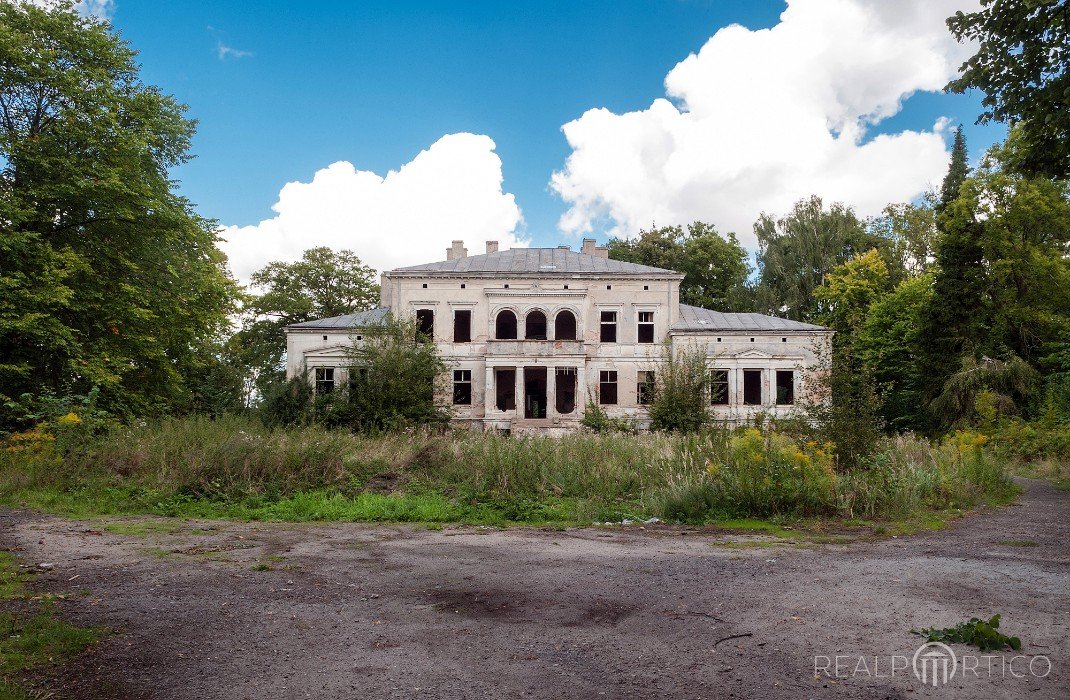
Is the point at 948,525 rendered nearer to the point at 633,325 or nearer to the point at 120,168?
the point at 120,168

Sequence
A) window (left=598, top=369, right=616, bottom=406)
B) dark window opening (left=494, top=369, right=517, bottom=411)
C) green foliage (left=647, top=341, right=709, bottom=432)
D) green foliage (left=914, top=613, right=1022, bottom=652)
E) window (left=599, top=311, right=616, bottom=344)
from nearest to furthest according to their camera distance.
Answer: green foliage (left=914, top=613, right=1022, bottom=652)
green foliage (left=647, top=341, right=709, bottom=432)
window (left=598, top=369, right=616, bottom=406)
window (left=599, top=311, right=616, bottom=344)
dark window opening (left=494, top=369, right=517, bottom=411)

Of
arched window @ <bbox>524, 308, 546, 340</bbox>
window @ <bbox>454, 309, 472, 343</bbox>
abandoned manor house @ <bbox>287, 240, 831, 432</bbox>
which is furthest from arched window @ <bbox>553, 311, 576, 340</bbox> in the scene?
window @ <bbox>454, 309, 472, 343</bbox>

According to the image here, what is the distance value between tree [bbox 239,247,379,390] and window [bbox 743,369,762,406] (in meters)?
25.2

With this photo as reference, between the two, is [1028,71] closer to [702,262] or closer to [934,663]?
[934,663]

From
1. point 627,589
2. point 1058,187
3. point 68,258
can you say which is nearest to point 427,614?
point 627,589

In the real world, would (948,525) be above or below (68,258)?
below

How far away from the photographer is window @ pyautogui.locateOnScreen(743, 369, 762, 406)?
35906 millimetres

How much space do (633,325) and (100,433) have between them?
2683 cm

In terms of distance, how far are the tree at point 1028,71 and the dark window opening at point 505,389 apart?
1151 inches

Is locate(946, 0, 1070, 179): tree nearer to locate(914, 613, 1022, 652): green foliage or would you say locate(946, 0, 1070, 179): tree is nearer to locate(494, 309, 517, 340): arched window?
locate(914, 613, 1022, 652): green foliage

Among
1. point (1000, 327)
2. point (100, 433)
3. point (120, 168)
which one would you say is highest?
point (120, 168)

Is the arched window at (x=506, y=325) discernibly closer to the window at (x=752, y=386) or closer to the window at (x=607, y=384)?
the window at (x=607, y=384)

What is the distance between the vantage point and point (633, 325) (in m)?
37.0

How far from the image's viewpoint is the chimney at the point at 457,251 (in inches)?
1623
